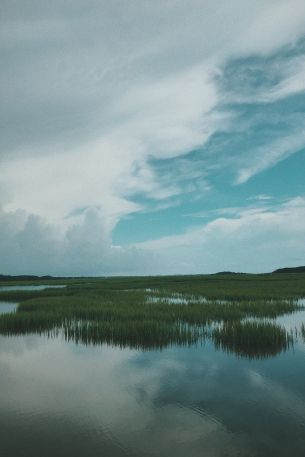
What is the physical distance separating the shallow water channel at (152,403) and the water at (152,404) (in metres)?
0.02

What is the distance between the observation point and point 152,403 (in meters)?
8.12

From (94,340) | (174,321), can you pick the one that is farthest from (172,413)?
(174,321)

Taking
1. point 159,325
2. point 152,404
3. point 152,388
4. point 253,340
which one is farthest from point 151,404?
point 159,325

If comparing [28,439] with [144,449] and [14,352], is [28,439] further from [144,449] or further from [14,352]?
[14,352]

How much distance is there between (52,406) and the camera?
26.1 feet

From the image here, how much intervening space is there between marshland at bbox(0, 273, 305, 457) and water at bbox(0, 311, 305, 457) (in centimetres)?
2

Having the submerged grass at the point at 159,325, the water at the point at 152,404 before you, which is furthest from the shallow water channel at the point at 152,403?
the submerged grass at the point at 159,325

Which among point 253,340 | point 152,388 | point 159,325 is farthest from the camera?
point 159,325

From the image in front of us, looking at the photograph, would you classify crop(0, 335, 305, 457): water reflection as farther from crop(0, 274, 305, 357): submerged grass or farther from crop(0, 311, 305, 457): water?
crop(0, 274, 305, 357): submerged grass

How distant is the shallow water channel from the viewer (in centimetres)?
624

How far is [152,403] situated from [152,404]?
0.06 metres

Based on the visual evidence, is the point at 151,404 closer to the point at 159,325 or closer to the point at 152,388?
the point at 152,388

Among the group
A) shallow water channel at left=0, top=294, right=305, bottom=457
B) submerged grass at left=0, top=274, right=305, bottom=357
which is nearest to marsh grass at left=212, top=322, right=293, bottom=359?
submerged grass at left=0, top=274, right=305, bottom=357

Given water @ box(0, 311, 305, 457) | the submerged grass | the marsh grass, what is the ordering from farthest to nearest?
the submerged grass < the marsh grass < water @ box(0, 311, 305, 457)
